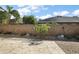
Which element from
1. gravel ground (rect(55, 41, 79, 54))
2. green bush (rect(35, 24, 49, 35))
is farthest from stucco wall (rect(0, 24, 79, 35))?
gravel ground (rect(55, 41, 79, 54))

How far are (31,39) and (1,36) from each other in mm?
1082

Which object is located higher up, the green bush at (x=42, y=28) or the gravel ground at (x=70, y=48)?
the green bush at (x=42, y=28)

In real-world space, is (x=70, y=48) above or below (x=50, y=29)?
below

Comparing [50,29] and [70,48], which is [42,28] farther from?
[70,48]

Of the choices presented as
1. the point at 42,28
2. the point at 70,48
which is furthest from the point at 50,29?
the point at 70,48

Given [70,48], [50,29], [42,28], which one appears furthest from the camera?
[50,29]

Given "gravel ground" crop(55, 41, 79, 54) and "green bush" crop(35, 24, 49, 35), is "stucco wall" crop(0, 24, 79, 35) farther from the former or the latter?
"gravel ground" crop(55, 41, 79, 54)

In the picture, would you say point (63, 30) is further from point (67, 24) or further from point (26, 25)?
point (26, 25)

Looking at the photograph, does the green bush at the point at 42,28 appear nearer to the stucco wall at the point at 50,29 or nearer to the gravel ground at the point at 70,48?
the stucco wall at the point at 50,29

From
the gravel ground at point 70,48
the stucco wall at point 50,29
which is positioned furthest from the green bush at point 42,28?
the gravel ground at point 70,48

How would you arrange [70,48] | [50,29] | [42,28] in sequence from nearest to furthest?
[70,48], [42,28], [50,29]
